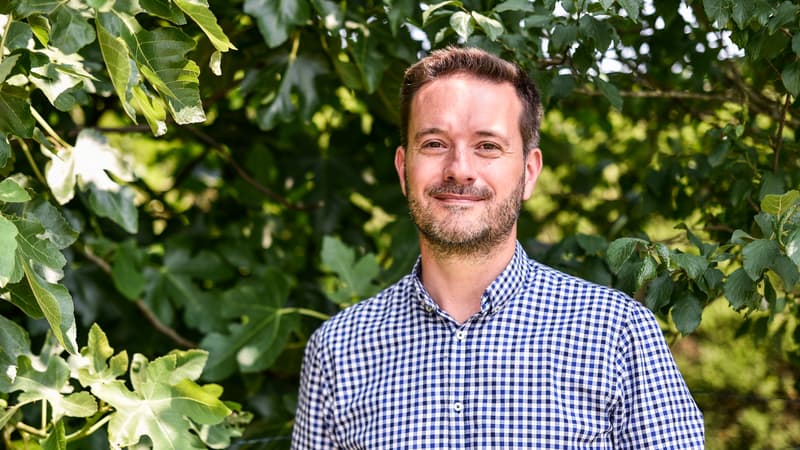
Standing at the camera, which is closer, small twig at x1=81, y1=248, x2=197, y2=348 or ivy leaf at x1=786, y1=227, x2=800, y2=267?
ivy leaf at x1=786, y1=227, x2=800, y2=267

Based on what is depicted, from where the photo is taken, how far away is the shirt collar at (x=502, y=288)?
5.84ft

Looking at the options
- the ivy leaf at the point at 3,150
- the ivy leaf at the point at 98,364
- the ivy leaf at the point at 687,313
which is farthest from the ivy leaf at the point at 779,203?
the ivy leaf at the point at 3,150

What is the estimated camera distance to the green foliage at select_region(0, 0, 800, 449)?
5.44ft

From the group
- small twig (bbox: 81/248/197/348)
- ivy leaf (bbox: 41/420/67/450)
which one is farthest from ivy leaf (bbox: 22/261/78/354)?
small twig (bbox: 81/248/197/348)

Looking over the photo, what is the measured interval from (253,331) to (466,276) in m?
0.91

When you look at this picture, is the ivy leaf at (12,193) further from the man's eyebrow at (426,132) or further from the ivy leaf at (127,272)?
the ivy leaf at (127,272)

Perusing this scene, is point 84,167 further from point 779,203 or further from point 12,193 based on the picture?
point 779,203

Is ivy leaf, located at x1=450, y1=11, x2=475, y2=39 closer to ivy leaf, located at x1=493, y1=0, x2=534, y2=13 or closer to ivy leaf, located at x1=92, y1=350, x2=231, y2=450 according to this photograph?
ivy leaf, located at x1=493, y1=0, x2=534, y2=13

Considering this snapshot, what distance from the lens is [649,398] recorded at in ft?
5.39

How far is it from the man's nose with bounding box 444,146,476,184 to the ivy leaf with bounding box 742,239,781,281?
0.48 meters

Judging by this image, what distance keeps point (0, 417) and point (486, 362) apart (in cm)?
84

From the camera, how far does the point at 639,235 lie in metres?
2.21

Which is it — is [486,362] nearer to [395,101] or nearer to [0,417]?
[0,417]

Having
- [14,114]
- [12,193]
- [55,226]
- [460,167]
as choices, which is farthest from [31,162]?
[460,167]
